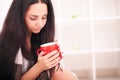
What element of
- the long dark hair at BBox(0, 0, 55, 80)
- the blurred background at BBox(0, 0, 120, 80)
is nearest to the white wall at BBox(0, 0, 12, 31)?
the long dark hair at BBox(0, 0, 55, 80)

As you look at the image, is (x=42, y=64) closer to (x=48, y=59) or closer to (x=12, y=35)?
(x=48, y=59)

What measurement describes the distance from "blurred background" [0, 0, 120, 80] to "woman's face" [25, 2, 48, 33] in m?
0.55

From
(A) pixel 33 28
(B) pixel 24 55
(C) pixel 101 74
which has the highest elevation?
(A) pixel 33 28

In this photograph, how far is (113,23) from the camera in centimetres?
198

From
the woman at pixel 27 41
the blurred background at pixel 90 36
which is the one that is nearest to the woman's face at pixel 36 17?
the woman at pixel 27 41

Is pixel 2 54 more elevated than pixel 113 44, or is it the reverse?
pixel 2 54

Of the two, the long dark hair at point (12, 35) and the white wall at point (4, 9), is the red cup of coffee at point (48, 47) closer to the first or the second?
the long dark hair at point (12, 35)

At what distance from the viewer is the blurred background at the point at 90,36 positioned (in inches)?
64.3

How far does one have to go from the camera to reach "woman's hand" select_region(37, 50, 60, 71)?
1.00 metres

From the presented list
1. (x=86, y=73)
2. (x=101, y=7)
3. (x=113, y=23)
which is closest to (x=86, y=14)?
(x=101, y=7)

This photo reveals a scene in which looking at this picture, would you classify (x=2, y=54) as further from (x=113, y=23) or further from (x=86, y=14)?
(x=113, y=23)

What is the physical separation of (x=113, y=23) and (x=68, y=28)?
0.38m

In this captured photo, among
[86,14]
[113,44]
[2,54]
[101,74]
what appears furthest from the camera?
[113,44]

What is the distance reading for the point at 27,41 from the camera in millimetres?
1105
